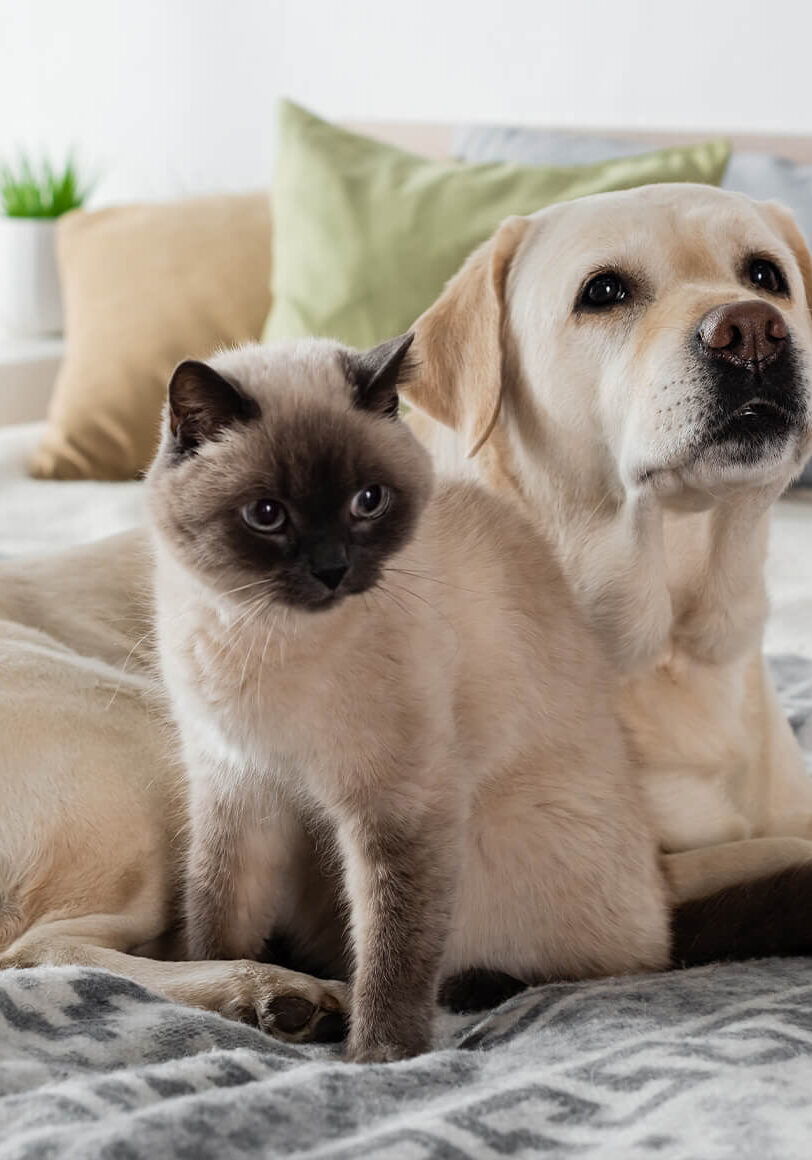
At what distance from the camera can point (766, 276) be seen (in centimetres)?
140

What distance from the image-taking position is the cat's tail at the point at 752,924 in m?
1.27

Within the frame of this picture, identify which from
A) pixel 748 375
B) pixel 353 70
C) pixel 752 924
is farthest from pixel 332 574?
pixel 353 70

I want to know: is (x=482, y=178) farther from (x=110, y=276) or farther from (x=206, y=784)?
(x=206, y=784)

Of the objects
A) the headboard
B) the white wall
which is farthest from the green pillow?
the white wall

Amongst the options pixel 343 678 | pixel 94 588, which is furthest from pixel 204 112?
pixel 343 678

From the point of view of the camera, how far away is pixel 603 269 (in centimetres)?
138

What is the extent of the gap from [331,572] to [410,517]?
108mm

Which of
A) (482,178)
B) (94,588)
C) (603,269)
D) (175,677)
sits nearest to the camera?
(175,677)

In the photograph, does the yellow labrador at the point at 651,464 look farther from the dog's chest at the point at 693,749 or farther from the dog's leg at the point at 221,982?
the dog's leg at the point at 221,982

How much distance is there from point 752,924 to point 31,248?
3373 mm

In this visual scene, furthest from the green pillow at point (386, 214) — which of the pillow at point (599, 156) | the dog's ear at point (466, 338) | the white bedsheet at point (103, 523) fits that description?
the dog's ear at point (466, 338)

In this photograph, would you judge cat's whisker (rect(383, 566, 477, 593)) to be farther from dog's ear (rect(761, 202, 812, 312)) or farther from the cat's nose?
dog's ear (rect(761, 202, 812, 312))

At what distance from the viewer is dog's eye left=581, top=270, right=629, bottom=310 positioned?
54.2 inches

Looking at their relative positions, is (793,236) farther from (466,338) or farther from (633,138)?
(633,138)
